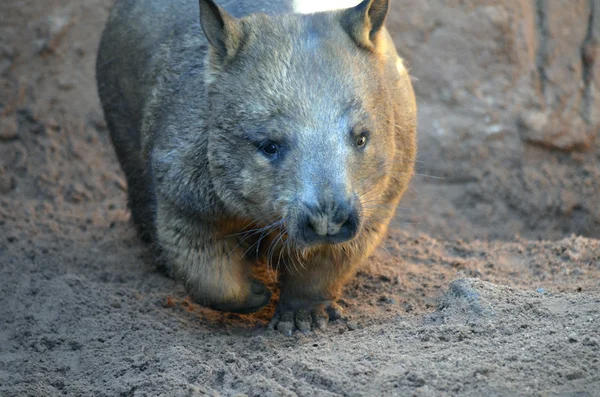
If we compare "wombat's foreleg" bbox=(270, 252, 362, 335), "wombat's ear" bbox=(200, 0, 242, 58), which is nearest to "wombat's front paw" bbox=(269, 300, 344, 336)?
"wombat's foreleg" bbox=(270, 252, 362, 335)

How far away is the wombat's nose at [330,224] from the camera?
4508mm

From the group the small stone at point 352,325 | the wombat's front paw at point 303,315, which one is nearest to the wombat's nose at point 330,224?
the small stone at point 352,325

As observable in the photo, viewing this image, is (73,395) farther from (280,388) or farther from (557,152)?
(557,152)

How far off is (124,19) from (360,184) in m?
3.18

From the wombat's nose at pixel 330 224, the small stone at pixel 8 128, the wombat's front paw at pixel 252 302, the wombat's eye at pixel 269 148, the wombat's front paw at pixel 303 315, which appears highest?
the wombat's eye at pixel 269 148

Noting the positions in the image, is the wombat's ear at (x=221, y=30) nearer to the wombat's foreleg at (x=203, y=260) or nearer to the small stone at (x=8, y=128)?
the wombat's foreleg at (x=203, y=260)

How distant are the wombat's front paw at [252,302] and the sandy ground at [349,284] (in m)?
0.17

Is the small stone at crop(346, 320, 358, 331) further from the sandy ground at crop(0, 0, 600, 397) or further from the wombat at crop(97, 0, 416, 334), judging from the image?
the wombat at crop(97, 0, 416, 334)

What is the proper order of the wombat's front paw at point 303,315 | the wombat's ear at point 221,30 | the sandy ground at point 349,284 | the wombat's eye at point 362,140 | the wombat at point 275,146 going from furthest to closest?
1. the wombat's front paw at point 303,315
2. the wombat's ear at point 221,30
3. the wombat's eye at point 362,140
4. the wombat at point 275,146
5. the sandy ground at point 349,284

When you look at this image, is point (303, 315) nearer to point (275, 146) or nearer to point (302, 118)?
point (275, 146)

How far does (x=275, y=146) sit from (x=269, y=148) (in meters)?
0.05

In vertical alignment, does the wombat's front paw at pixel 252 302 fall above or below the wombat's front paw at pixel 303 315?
above

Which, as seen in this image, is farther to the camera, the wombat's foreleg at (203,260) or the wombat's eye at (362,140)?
the wombat's foreleg at (203,260)

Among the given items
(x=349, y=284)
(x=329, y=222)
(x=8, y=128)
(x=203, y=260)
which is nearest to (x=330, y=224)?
(x=329, y=222)
